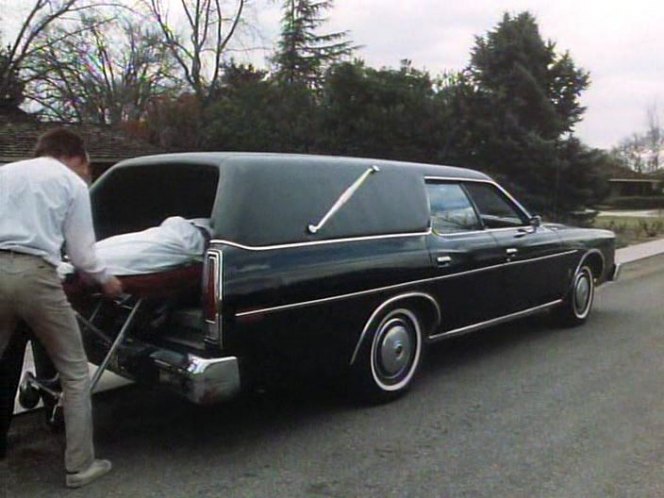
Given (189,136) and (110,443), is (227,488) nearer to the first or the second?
(110,443)

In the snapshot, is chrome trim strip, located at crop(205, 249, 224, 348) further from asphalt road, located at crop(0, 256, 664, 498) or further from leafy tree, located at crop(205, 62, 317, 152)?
leafy tree, located at crop(205, 62, 317, 152)

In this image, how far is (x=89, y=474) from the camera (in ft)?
11.4

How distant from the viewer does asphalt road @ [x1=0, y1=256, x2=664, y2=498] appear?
3494 millimetres

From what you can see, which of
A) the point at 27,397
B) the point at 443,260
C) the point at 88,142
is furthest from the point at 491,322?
the point at 88,142

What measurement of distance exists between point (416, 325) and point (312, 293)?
1.13 metres

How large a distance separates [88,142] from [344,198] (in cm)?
1887

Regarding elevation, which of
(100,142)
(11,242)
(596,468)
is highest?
(100,142)

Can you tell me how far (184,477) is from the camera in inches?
→ 141

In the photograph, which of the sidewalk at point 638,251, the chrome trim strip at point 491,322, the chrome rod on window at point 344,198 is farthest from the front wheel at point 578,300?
the sidewalk at point 638,251

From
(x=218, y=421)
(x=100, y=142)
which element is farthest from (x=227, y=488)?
(x=100, y=142)

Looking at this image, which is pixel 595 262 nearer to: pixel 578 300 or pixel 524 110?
pixel 578 300

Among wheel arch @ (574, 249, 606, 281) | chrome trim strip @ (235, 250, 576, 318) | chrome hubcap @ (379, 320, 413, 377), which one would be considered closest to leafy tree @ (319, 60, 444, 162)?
wheel arch @ (574, 249, 606, 281)

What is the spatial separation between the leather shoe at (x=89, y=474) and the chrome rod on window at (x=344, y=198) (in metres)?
1.75

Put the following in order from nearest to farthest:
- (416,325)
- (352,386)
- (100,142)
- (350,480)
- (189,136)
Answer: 1. (350,480)
2. (352,386)
3. (416,325)
4. (100,142)
5. (189,136)
